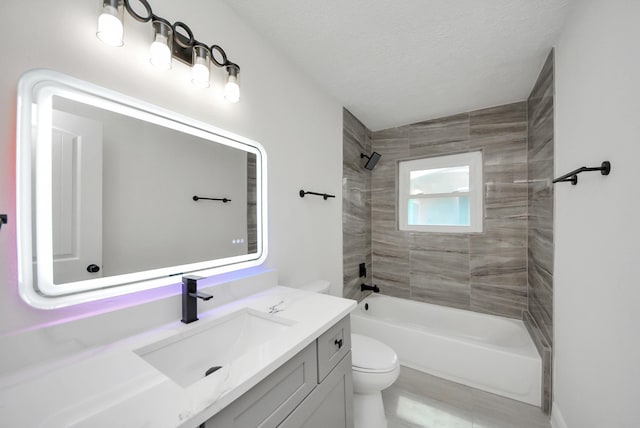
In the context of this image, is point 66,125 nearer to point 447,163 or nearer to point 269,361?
point 269,361

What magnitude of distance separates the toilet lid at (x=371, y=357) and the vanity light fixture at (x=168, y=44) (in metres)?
1.60

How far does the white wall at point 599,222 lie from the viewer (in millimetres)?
828

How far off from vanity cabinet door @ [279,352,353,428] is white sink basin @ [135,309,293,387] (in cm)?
26

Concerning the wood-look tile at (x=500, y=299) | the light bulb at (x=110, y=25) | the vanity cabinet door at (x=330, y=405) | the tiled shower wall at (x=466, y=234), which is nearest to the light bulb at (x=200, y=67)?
the light bulb at (x=110, y=25)

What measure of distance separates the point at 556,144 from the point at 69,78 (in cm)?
244

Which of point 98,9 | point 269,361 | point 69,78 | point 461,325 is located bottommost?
point 461,325

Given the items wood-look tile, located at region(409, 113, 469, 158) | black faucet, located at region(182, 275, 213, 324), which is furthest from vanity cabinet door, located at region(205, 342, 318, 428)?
wood-look tile, located at region(409, 113, 469, 158)

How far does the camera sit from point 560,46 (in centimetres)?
143

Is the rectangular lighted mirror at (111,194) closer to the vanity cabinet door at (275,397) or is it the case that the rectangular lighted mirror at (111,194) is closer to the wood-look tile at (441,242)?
the vanity cabinet door at (275,397)

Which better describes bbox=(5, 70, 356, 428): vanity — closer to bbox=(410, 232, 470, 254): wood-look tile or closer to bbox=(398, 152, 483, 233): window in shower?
bbox=(410, 232, 470, 254): wood-look tile

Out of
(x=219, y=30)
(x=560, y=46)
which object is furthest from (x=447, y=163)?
(x=219, y=30)

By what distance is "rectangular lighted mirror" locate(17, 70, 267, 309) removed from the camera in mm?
694

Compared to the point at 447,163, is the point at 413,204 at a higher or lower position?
lower

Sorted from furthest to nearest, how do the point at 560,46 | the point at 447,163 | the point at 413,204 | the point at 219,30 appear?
the point at 413,204 < the point at 447,163 < the point at 560,46 < the point at 219,30
